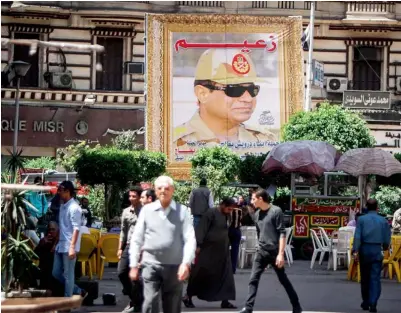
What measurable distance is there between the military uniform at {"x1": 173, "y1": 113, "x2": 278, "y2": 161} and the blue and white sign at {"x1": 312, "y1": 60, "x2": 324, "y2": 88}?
295cm

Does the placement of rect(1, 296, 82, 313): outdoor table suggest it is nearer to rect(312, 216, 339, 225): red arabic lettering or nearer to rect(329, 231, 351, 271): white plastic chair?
rect(329, 231, 351, 271): white plastic chair

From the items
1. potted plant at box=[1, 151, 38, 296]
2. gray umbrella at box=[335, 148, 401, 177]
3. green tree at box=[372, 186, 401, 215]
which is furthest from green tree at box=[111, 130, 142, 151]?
potted plant at box=[1, 151, 38, 296]

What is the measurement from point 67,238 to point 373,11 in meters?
28.2

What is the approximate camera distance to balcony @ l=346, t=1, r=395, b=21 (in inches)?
1732

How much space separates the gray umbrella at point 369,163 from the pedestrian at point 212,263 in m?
11.4

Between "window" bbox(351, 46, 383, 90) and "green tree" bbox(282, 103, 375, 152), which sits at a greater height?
"window" bbox(351, 46, 383, 90)

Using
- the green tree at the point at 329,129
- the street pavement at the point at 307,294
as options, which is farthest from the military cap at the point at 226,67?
the street pavement at the point at 307,294

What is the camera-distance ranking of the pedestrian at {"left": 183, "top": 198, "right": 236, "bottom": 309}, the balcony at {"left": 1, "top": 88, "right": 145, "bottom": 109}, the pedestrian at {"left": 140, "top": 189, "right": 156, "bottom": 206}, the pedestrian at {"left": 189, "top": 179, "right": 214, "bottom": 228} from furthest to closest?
the balcony at {"left": 1, "top": 88, "right": 145, "bottom": 109} < the pedestrian at {"left": 189, "top": 179, "right": 214, "bottom": 228} < the pedestrian at {"left": 183, "top": 198, "right": 236, "bottom": 309} < the pedestrian at {"left": 140, "top": 189, "right": 156, "bottom": 206}

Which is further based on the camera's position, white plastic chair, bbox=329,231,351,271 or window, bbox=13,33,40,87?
window, bbox=13,33,40,87

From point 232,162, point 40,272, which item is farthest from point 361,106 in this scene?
point 40,272

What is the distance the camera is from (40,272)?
57.6 ft

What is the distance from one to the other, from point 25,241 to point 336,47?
30.7 m

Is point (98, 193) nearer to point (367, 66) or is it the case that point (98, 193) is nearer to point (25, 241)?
point (367, 66)

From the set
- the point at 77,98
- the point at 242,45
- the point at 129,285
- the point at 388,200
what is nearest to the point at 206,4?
the point at 242,45
